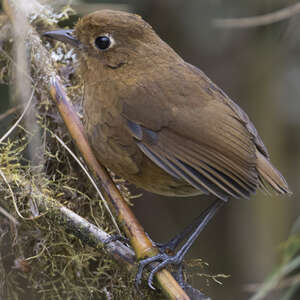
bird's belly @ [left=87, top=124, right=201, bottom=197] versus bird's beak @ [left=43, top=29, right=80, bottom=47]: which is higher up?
bird's beak @ [left=43, top=29, right=80, bottom=47]

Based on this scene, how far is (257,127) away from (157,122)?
3.65 meters

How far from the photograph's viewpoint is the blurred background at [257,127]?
5497 millimetres

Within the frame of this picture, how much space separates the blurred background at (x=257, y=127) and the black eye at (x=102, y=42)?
226 cm

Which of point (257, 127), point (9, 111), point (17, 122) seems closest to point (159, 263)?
point (17, 122)

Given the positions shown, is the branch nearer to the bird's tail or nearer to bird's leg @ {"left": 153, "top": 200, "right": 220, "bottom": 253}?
bird's leg @ {"left": 153, "top": 200, "right": 220, "bottom": 253}

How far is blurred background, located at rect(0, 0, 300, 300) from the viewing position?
5497 millimetres

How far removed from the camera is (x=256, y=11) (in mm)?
5043

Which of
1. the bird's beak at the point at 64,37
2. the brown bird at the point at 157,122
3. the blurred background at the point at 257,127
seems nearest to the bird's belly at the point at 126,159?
the brown bird at the point at 157,122

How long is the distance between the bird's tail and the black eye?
93 centimetres

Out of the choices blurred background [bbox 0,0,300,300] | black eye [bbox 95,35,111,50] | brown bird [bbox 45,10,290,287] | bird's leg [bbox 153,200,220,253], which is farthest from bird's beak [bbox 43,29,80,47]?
blurred background [bbox 0,0,300,300]

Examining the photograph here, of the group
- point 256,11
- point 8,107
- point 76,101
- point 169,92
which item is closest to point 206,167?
point 169,92

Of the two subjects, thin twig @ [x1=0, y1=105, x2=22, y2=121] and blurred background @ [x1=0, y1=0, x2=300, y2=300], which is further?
blurred background @ [x1=0, y1=0, x2=300, y2=300]

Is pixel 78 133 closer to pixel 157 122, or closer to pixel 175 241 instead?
pixel 157 122

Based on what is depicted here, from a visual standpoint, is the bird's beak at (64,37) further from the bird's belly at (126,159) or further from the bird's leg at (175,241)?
the bird's leg at (175,241)
